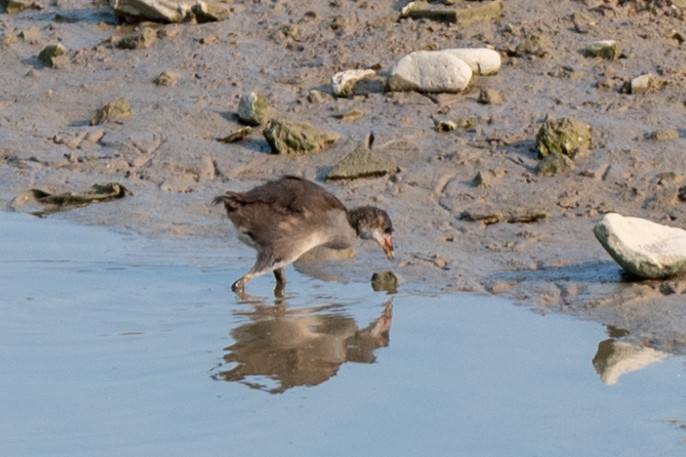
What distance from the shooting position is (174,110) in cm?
1137

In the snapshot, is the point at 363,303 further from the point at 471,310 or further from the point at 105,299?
the point at 105,299

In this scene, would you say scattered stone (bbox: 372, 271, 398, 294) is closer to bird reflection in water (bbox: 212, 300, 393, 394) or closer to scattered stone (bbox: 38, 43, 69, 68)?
bird reflection in water (bbox: 212, 300, 393, 394)

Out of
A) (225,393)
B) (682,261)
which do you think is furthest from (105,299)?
(682,261)

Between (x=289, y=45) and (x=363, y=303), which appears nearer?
(x=363, y=303)

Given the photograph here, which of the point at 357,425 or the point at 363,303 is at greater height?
the point at 357,425

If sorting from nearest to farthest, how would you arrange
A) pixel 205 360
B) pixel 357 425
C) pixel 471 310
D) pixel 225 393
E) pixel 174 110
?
pixel 357 425
pixel 225 393
pixel 205 360
pixel 471 310
pixel 174 110

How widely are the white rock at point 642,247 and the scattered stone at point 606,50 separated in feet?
10.4

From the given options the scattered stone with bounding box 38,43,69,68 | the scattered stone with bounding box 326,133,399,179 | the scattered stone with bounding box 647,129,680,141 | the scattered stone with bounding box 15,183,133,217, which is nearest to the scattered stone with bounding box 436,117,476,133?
the scattered stone with bounding box 326,133,399,179

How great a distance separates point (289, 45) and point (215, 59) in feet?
2.00

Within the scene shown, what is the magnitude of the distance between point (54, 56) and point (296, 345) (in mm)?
5464

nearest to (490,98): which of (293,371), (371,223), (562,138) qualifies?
(562,138)

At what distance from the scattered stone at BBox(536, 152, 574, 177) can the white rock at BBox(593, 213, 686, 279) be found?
1.65 metres

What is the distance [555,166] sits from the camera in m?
9.93

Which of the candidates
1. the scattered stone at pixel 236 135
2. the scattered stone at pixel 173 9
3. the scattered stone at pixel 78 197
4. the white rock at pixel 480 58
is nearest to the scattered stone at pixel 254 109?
the scattered stone at pixel 236 135
